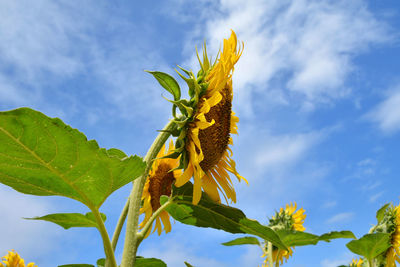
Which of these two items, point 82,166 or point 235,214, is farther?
point 235,214

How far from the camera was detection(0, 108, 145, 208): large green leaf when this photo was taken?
1339 millimetres

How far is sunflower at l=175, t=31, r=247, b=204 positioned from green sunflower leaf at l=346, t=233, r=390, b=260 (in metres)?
2.15

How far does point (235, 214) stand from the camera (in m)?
1.86

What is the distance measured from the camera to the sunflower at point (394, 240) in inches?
189

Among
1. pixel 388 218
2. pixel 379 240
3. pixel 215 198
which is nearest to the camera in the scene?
pixel 215 198

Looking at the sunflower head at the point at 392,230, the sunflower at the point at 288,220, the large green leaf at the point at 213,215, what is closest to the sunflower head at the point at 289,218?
the sunflower at the point at 288,220

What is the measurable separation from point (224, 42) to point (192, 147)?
66cm

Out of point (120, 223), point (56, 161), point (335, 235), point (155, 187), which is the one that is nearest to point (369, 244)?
point (335, 235)

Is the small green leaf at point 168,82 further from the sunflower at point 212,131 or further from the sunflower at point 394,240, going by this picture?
the sunflower at point 394,240

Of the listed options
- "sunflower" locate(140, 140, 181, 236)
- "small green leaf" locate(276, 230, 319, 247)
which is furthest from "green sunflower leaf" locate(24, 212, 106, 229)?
"small green leaf" locate(276, 230, 319, 247)

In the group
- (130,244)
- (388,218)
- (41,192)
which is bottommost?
(130,244)

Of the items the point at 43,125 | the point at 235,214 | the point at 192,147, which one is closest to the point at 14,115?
the point at 43,125

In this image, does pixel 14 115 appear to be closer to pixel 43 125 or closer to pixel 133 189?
pixel 43 125

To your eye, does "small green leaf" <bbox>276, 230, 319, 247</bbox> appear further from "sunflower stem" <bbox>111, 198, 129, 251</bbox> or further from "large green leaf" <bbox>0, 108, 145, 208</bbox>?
"large green leaf" <bbox>0, 108, 145, 208</bbox>
